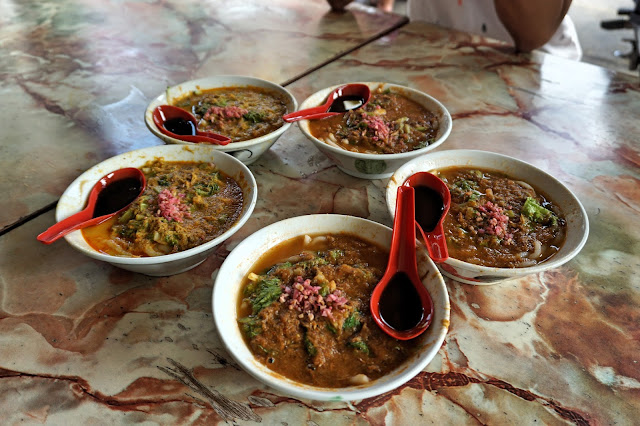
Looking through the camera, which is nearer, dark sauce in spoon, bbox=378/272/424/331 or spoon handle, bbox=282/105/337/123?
dark sauce in spoon, bbox=378/272/424/331

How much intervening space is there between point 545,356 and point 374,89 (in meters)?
1.63

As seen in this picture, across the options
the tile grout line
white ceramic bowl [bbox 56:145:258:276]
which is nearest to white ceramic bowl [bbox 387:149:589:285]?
white ceramic bowl [bbox 56:145:258:276]

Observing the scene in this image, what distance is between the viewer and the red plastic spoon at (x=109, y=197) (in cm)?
159

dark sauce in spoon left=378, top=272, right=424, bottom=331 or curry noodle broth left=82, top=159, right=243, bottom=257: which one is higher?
curry noodle broth left=82, top=159, right=243, bottom=257

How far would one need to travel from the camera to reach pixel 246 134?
2.18 metres

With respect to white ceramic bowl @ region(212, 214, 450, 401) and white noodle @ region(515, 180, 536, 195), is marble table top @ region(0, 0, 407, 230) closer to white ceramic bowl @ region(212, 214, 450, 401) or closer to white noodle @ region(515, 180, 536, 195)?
white ceramic bowl @ region(212, 214, 450, 401)

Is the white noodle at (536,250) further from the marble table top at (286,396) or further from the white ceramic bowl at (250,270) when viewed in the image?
the white ceramic bowl at (250,270)

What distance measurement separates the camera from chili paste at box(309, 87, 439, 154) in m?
2.11

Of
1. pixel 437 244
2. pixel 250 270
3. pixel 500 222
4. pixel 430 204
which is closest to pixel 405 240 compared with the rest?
pixel 437 244

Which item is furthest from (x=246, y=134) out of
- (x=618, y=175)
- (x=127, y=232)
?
(x=618, y=175)

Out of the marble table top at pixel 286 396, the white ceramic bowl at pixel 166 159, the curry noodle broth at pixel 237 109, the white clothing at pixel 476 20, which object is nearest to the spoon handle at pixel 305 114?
the curry noodle broth at pixel 237 109

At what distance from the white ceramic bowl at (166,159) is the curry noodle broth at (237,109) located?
254 mm

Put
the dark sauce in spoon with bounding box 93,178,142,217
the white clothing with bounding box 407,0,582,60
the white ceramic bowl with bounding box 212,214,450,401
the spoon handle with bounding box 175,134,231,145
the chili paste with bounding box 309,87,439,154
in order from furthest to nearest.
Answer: the white clothing with bounding box 407,0,582,60 < the chili paste with bounding box 309,87,439,154 < the spoon handle with bounding box 175,134,231,145 < the dark sauce in spoon with bounding box 93,178,142,217 < the white ceramic bowl with bounding box 212,214,450,401

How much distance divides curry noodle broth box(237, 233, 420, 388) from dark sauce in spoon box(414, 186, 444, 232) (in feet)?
0.79
